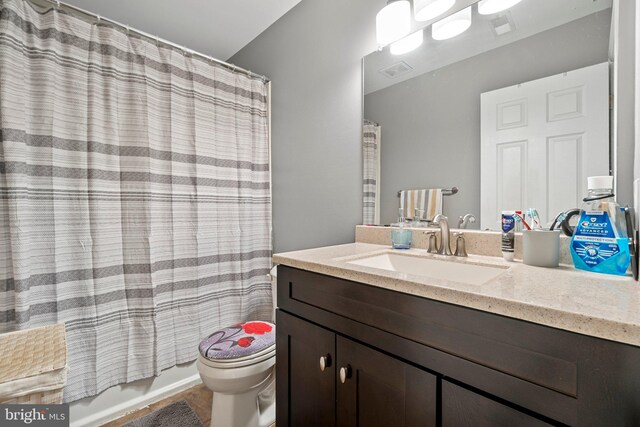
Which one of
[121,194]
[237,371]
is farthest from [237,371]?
[121,194]

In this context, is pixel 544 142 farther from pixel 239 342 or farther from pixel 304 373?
pixel 239 342

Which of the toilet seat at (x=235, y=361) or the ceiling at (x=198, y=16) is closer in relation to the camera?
the toilet seat at (x=235, y=361)

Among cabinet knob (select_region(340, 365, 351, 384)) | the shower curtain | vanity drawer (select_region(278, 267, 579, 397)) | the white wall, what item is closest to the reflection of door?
vanity drawer (select_region(278, 267, 579, 397))

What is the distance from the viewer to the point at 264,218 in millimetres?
1960

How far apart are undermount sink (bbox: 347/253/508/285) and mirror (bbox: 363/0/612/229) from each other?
257 millimetres

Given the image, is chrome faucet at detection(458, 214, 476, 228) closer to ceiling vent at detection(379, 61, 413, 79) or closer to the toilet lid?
ceiling vent at detection(379, 61, 413, 79)

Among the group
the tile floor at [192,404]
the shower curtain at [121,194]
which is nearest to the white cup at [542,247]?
the shower curtain at [121,194]

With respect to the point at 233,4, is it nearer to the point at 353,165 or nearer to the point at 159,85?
the point at 159,85

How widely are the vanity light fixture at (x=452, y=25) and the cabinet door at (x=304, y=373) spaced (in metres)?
1.30

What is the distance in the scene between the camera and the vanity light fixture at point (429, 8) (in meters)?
1.20

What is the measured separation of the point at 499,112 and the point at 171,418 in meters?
2.06

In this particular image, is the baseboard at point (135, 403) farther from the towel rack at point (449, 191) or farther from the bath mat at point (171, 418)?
the towel rack at point (449, 191)

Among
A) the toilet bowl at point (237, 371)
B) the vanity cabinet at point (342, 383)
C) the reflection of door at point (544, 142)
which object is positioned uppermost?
the reflection of door at point (544, 142)

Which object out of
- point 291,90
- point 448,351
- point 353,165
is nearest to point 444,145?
point 353,165
